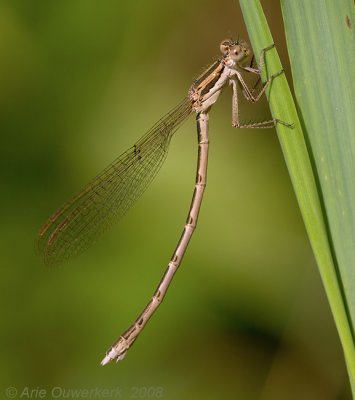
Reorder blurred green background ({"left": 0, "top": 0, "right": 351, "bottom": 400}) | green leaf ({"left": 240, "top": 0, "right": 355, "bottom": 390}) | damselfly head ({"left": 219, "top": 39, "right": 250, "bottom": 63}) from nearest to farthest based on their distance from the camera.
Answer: green leaf ({"left": 240, "top": 0, "right": 355, "bottom": 390})
damselfly head ({"left": 219, "top": 39, "right": 250, "bottom": 63})
blurred green background ({"left": 0, "top": 0, "right": 351, "bottom": 400})

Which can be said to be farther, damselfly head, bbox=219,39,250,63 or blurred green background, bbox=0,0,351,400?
blurred green background, bbox=0,0,351,400

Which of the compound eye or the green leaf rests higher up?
the compound eye

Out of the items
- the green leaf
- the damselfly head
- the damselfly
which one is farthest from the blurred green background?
the green leaf

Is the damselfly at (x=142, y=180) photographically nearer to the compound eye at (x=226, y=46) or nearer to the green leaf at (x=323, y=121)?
the compound eye at (x=226, y=46)

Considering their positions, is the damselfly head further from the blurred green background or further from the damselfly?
the blurred green background

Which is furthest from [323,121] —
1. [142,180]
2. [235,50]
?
[142,180]

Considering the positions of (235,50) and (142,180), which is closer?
(235,50)

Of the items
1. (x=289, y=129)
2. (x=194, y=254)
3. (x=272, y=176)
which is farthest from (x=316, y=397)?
(x=289, y=129)

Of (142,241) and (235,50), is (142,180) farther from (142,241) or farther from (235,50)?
(235,50)
